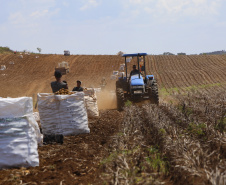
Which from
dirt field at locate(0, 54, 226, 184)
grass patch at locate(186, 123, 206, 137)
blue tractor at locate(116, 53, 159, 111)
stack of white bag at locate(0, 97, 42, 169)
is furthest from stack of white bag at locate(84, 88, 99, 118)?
stack of white bag at locate(0, 97, 42, 169)

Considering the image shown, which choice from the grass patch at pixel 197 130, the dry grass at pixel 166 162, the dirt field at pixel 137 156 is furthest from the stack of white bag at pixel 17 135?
the grass patch at pixel 197 130

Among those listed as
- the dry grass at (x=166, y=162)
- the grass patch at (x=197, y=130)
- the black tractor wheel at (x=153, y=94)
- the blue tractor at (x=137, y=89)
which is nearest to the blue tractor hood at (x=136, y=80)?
the blue tractor at (x=137, y=89)

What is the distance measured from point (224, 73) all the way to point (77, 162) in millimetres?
26568

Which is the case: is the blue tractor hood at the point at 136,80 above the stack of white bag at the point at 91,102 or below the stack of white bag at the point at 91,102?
above

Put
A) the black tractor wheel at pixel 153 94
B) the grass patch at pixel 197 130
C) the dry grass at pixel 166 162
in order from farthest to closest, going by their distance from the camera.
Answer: the black tractor wheel at pixel 153 94
the grass patch at pixel 197 130
the dry grass at pixel 166 162

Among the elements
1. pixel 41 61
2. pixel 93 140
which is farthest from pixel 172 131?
pixel 41 61

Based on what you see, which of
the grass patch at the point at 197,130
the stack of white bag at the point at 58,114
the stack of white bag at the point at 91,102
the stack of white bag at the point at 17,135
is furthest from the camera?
the stack of white bag at the point at 91,102

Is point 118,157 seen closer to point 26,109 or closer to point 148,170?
point 148,170

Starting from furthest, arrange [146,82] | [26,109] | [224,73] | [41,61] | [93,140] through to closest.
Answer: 1. [41,61]
2. [224,73]
3. [146,82]
4. [93,140]
5. [26,109]

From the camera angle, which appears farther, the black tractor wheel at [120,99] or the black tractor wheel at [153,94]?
the black tractor wheel at [153,94]

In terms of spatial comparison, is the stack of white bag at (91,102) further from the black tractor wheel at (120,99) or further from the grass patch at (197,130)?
the black tractor wheel at (120,99)

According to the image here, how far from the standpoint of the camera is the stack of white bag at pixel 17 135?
167 inches

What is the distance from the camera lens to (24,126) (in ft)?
14.7

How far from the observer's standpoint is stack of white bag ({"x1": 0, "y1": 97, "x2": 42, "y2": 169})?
4238 millimetres
